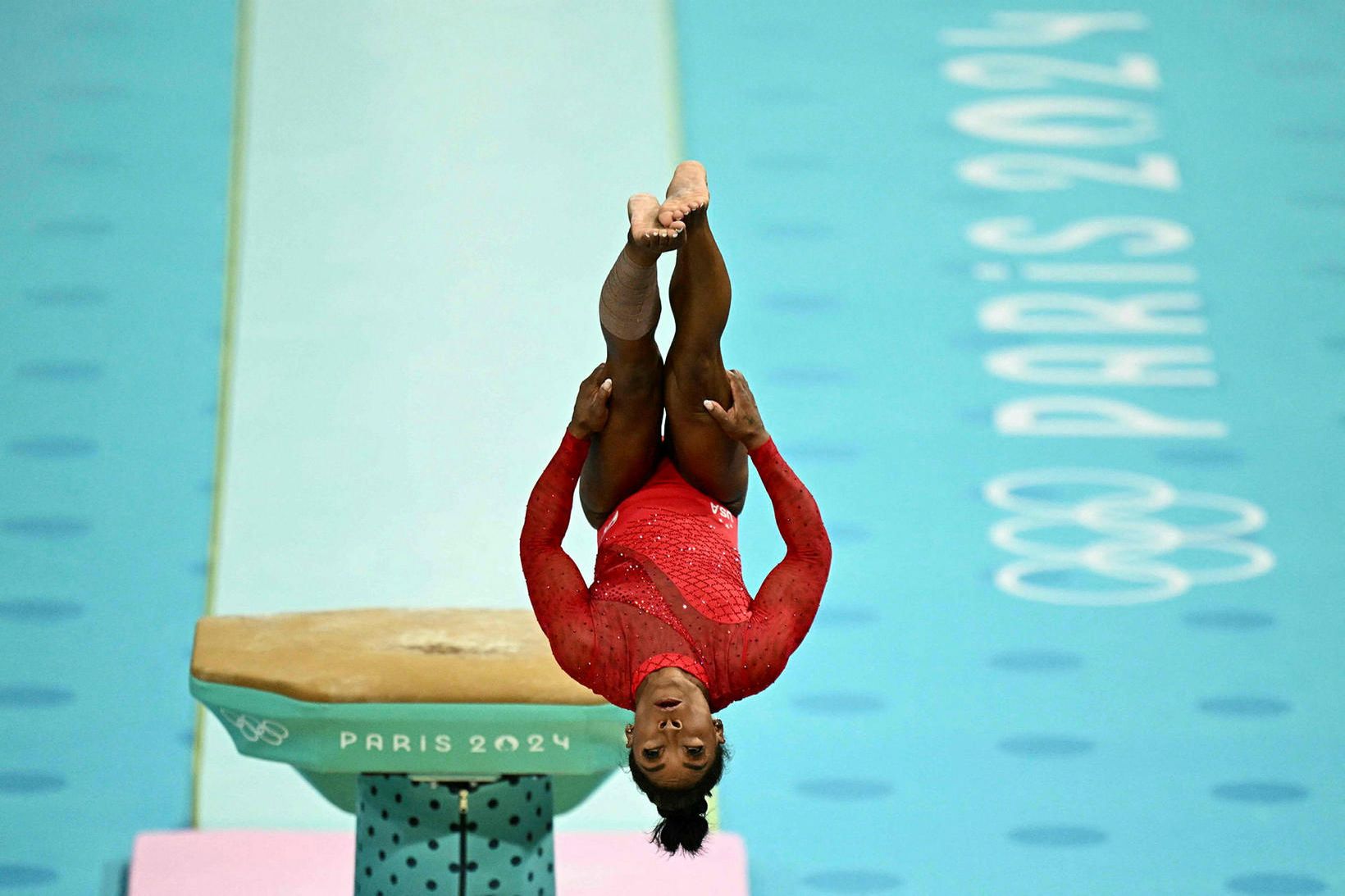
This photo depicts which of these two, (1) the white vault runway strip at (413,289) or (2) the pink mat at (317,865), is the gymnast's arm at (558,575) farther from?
(1) the white vault runway strip at (413,289)

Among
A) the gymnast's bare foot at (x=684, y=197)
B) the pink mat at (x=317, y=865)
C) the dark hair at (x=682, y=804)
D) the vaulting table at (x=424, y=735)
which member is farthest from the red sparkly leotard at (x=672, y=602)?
the pink mat at (x=317, y=865)

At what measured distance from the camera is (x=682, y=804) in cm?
303

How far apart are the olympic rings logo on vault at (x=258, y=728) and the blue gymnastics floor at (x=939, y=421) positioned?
43.7 inches

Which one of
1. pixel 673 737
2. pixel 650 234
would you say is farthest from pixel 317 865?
pixel 650 234

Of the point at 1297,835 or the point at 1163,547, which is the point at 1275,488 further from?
the point at 1297,835

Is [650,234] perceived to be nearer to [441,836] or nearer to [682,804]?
[682,804]

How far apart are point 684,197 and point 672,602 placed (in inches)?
30.8

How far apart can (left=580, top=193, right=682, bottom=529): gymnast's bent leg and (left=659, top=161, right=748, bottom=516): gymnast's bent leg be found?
0.04 m

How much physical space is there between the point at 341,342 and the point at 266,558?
38.1 inches

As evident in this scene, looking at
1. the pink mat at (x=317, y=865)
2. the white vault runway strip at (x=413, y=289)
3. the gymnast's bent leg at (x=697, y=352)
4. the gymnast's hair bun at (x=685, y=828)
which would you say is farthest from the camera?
the white vault runway strip at (x=413, y=289)

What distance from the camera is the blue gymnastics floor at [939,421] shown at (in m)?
4.76

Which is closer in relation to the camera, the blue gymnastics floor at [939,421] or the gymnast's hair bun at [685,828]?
the gymnast's hair bun at [685,828]

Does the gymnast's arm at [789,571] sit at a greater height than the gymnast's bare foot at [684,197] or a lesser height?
lesser

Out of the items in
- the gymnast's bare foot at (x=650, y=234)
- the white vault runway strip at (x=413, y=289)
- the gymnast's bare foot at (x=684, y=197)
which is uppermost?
the white vault runway strip at (x=413, y=289)
